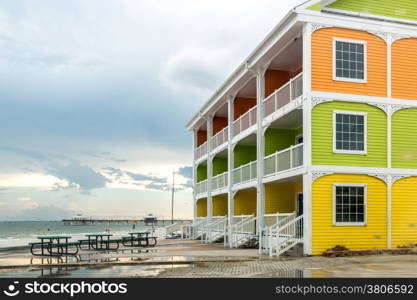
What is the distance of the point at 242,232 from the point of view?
25766 mm

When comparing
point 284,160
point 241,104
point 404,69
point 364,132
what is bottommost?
point 284,160

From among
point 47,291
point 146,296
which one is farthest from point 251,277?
point 47,291

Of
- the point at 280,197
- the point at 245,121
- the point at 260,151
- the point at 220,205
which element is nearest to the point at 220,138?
the point at 220,205

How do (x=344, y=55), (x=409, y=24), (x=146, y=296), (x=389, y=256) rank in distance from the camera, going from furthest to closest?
1. (x=409, y=24)
2. (x=344, y=55)
3. (x=389, y=256)
4. (x=146, y=296)

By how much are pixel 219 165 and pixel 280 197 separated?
12.3 m

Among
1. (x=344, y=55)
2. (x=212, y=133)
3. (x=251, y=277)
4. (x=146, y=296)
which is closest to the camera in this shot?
(x=146, y=296)

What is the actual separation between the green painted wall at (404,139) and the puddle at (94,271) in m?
9.67

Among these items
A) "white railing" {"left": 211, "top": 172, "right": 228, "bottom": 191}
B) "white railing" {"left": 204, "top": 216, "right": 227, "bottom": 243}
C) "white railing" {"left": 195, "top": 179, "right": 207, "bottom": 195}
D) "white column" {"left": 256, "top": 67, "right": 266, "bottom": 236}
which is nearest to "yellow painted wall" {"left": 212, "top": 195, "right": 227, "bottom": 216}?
"white railing" {"left": 211, "top": 172, "right": 228, "bottom": 191}

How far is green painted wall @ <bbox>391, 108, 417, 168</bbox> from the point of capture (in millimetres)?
21344

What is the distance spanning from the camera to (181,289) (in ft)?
36.0

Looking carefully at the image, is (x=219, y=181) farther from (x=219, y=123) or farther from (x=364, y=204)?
(x=364, y=204)

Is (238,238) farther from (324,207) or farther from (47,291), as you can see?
(47,291)

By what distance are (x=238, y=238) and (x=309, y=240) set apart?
22.8ft

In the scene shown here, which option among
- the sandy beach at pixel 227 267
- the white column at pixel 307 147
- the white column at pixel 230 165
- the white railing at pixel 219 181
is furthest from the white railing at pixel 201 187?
the sandy beach at pixel 227 267
